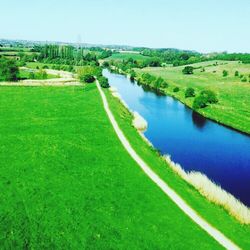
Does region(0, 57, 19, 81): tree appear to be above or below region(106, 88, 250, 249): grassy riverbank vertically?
below

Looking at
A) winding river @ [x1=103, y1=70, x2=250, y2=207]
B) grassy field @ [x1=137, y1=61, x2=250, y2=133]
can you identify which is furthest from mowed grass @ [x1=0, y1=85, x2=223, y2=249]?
grassy field @ [x1=137, y1=61, x2=250, y2=133]

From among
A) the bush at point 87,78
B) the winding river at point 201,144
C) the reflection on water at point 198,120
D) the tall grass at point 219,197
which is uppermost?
the tall grass at point 219,197

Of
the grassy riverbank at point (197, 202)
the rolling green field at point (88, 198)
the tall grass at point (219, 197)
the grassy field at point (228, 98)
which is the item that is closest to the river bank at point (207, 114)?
the grassy field at point (228, 98)

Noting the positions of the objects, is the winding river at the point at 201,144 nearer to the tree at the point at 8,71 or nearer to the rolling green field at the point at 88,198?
the rolling green field at the point at 88,198

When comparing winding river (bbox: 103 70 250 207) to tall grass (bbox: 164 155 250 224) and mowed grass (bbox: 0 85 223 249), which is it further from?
mowed grass (bbox: 0 85 223 249)

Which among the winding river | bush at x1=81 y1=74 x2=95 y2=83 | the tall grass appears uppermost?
the tall grass

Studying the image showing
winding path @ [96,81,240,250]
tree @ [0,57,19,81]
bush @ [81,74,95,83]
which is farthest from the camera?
bush @ [81,74,95,83]

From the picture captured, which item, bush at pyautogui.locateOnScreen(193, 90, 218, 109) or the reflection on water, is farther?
bush at pyautogui.locateOnScreen(193, 90, 218, 109)
